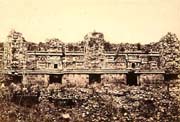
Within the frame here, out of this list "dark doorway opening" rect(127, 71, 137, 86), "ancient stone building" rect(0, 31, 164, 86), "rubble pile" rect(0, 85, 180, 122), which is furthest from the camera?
"dark doorway opening" rect(127, 71, 137, 86)

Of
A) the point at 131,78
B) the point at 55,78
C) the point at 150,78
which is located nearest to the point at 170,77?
the point at 150,78

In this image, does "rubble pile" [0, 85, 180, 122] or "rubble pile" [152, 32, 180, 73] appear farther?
"rubble pile" [152, 32, 180, 73]

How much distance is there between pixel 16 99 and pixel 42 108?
27 cm

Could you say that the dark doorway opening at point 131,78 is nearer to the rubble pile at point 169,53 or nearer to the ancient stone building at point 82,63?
the ancient stone building at point 82,63

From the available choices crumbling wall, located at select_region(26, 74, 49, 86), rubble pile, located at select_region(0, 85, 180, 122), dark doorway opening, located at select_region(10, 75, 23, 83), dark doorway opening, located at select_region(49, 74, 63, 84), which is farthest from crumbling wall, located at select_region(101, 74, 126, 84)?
dark doorway opening, located at select_region(10, 75, 23, 83)

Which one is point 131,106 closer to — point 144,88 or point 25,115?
point 144,88

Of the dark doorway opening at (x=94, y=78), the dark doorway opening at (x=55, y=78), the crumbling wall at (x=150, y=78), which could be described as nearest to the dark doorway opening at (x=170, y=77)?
the crumbling wall at (x=150, y=78)

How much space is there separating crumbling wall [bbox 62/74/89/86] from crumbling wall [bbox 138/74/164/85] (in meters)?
0.58

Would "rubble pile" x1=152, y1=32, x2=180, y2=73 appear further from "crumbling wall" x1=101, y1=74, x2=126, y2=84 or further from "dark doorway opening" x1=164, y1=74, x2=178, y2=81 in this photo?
"crumbling wall" x1=101, y1=74, x2=126, y2=84

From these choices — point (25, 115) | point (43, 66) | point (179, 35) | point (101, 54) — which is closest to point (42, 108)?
point (25, 115)

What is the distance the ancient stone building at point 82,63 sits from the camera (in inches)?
212

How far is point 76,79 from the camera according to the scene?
213 inches

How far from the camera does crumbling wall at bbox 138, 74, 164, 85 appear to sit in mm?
5512

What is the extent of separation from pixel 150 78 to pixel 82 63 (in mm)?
733
